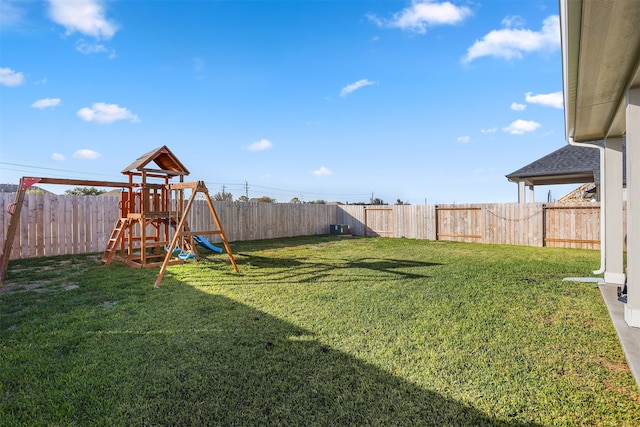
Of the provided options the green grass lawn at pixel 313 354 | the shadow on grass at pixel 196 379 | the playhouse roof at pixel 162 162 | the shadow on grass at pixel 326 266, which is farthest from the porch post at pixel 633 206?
the playhouse roof at pixel 162 162

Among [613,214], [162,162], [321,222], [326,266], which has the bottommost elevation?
[326,266]

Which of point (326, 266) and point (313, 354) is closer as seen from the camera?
point (313, 354)

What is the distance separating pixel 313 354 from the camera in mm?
2352

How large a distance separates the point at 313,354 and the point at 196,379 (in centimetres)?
85

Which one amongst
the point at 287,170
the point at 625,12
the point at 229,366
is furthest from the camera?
the point at 287,170

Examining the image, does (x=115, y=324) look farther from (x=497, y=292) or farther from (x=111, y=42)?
(x=111, y=42)

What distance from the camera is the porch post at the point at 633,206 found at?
2.66 metres

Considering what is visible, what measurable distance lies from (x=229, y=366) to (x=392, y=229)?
451 inches

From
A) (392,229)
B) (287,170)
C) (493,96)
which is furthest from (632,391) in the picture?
(287,170)

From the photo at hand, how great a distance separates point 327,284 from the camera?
4.76 meters

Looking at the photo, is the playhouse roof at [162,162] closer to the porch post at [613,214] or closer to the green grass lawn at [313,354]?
the green grass lawn at [313,354]

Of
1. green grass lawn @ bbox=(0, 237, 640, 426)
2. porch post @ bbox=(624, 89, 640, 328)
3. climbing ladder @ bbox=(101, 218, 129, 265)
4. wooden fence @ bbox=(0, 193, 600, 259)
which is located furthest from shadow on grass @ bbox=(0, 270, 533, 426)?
wooden fence @ bbox=(0, 193, 600, 259)

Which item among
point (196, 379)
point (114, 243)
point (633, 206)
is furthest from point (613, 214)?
point (114, 243)

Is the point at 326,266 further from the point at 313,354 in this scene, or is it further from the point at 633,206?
the point at 633,206
